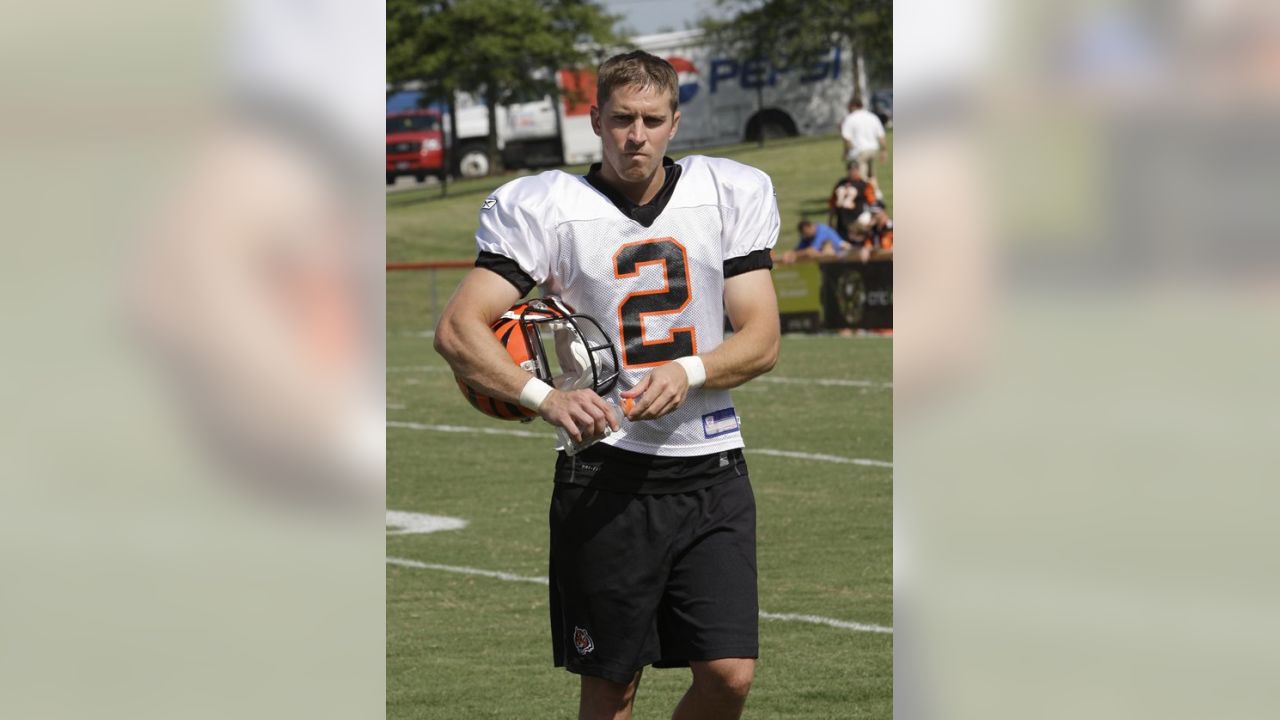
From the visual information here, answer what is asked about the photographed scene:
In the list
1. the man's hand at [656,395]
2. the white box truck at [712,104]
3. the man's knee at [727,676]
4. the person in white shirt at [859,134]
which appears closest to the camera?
the man's hand at [656,395]

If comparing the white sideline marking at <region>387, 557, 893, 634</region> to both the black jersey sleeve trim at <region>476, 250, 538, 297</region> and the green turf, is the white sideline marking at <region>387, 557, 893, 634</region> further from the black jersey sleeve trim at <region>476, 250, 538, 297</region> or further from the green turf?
the black jersey sleeve trim at <region>476, 250, 538, 297</region>

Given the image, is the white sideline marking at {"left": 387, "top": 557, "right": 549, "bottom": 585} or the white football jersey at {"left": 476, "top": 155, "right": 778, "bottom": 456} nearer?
the white football jersey at {"left": 476, "top": 155, "right": 778, "bottom": 456}

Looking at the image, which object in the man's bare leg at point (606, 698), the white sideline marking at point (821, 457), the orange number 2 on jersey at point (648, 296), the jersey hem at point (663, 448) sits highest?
the orange number 2 on jersey at point (648, 296)

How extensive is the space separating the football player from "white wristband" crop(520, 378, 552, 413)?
254mm

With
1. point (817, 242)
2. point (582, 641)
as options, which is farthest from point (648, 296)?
point (817, 242)

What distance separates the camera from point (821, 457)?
1180cm

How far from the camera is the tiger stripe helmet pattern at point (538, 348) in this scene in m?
3.97

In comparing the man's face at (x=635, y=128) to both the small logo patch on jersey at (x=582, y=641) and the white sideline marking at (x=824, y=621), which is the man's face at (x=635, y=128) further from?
the white sideline marking at (x=824, y=621)

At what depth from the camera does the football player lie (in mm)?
4066

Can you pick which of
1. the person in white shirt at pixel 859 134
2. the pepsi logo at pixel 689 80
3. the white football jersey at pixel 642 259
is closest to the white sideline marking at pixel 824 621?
the white football jersey at pixel 642 259

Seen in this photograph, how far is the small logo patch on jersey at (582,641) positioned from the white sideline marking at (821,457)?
282 inches

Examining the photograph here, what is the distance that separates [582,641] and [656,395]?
2.39ft
